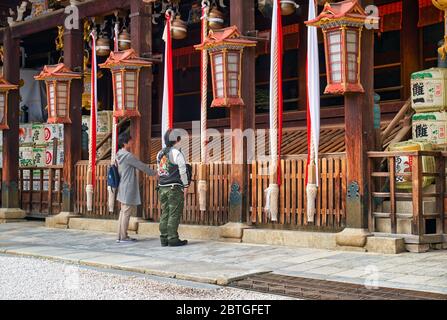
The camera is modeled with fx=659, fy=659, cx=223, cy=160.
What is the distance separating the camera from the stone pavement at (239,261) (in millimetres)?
7824

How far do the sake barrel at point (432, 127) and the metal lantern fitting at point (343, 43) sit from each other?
5.41 ft

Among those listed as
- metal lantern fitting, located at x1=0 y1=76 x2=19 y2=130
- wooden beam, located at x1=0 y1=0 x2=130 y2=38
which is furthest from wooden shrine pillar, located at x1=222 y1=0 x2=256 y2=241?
metal lantern fitting, located at x1=0 y1=76 x2=19 y2=130

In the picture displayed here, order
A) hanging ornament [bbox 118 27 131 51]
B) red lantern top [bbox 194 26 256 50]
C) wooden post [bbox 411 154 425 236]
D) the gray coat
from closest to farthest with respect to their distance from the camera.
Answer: wooden post [bbox 411 154 425 236], red lantern top [bbox 194 26 256 50], the gray coat, hanging ornament [bbox 118 27 131 51]

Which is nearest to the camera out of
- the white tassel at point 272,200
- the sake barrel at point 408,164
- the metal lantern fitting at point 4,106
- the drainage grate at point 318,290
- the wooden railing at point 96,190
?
the drainage grate at point 318,290

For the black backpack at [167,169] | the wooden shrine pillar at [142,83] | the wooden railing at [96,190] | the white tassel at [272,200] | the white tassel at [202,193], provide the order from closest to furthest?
1. the white tassel at [272,200]
2. the black backpack at [167,169]
3. the white tassel at [202,193]
4. the wooden shrine pillar at [142,83]
5. the wooden railing at [96,190]

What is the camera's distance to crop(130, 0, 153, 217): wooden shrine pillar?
13781 mm

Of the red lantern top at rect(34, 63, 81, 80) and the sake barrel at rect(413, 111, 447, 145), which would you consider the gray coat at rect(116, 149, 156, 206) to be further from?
the sake barrel at rect(413, 111, 447, 145)

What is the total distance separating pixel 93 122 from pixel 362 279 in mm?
8345

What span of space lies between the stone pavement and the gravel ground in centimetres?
38

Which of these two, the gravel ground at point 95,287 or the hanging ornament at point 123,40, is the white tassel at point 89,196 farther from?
the gravel ground at point 95,287

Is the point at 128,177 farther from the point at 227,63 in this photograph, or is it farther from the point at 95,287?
the point at 95,287

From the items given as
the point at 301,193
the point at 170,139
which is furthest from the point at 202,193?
the point at 301,193

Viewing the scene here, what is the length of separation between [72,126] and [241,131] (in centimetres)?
547

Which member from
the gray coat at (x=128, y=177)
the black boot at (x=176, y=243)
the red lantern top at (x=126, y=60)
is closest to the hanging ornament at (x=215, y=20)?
the red lantern top at (x=126, y=60)
